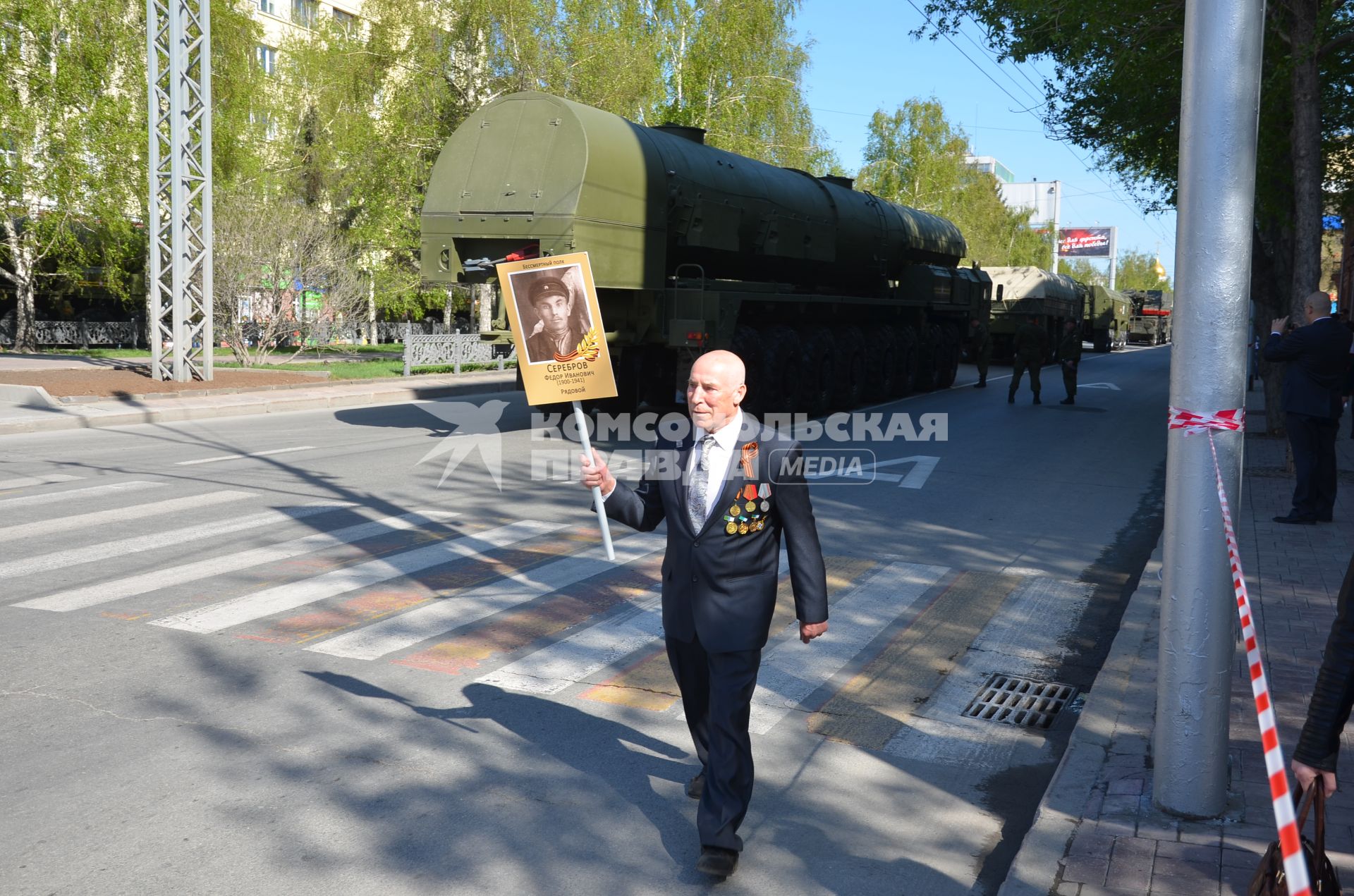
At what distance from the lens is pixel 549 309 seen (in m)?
4.86

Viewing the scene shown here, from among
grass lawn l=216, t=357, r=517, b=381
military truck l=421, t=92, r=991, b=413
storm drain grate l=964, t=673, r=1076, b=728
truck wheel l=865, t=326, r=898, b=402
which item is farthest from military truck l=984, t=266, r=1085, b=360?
storm drain grate l=964, t=673, r=1076, b=728

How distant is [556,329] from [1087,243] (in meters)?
156

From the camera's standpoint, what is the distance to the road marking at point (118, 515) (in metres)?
8.73

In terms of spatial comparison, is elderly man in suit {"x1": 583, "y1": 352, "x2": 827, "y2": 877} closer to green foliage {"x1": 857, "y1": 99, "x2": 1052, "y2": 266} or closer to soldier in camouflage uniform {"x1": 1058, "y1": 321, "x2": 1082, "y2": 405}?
soldier in camouflage uniform {"x1": 1058, "y1": 321, "x2": 1082, "y2": 405}

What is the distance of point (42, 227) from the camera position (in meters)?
28.6

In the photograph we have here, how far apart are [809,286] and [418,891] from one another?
18.0 m

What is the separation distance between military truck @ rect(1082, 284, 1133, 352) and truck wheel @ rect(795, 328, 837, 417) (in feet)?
93.8

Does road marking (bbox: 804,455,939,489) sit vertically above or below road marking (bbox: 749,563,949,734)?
above

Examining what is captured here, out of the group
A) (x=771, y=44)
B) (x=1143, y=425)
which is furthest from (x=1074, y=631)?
(x=771, y=44)

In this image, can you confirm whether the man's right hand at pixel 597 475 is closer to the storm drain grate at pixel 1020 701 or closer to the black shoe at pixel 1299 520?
the storm drain grate at pixel 1020 701

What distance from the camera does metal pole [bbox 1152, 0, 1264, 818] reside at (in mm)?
4117

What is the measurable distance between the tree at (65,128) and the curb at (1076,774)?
27263mm

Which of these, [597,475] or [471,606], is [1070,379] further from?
[597,475]

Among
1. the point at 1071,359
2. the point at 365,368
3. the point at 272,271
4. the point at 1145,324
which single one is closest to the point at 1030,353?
the point at 1071,359
